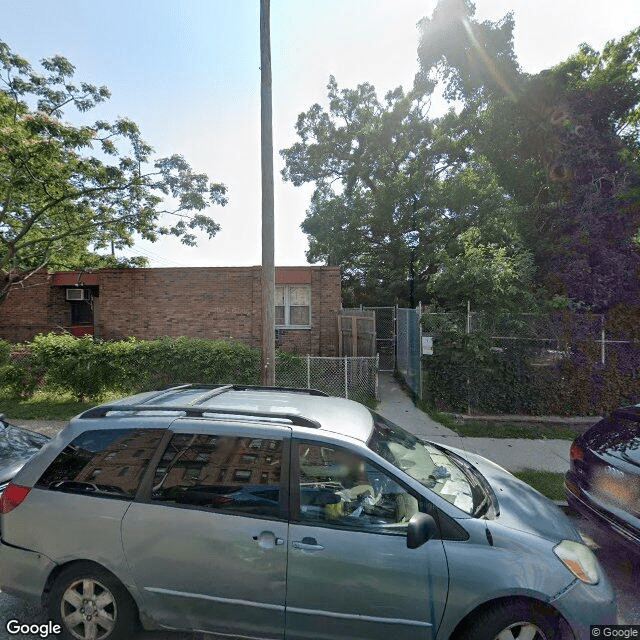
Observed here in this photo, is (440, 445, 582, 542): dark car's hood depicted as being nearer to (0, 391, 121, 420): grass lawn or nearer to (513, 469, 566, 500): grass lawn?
(513, 469, 566, 500): grass lawn

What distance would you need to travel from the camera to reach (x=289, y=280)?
37.3 feet

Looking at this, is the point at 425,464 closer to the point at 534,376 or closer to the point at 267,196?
the point at 267,196

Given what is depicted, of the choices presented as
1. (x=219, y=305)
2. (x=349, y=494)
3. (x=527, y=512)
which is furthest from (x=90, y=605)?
(x=219, y=305)

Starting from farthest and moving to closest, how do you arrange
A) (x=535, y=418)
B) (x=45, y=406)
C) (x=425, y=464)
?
(x=45, y=406) → (x=535, y=418) → (x=425, y=464)

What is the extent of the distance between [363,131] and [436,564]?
59.8ft

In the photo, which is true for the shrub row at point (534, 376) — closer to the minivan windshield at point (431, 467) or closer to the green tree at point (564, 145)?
the green tree at point (564, 145)

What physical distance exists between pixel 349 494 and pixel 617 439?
9.19ft

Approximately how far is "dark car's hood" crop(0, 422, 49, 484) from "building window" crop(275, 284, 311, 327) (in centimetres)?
781

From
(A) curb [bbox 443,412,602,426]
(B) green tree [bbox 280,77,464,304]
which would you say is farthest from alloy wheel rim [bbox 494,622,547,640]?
(B) green tree [bbox 280,77,464,304]

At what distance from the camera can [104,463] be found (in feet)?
7.97

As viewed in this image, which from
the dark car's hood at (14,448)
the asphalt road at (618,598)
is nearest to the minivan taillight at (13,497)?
the asphalt road at (618,598)

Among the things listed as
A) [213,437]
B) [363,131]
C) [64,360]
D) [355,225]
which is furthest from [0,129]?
[363,131]

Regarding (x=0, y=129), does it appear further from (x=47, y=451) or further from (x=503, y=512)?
(x=503, y=512)

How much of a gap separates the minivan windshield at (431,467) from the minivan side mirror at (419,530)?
307mm
